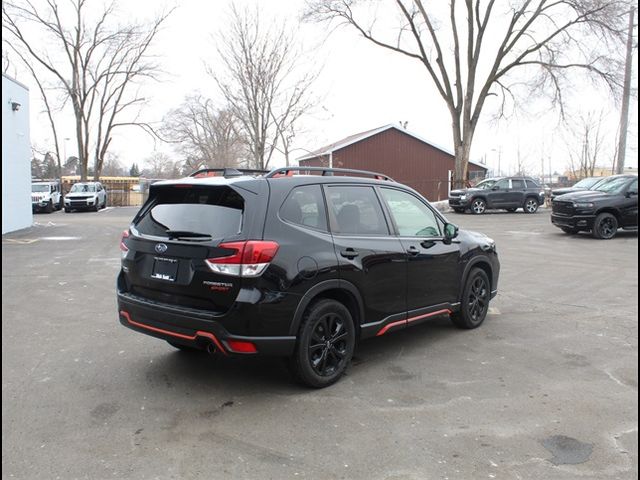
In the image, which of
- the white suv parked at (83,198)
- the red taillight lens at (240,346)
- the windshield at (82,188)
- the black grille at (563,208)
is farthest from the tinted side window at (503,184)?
the red taillight lens at (240,346)

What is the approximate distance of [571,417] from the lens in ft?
12.6

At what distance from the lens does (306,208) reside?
175 inches

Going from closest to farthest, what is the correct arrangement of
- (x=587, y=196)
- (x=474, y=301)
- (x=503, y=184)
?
(x=474, y=301) → (x=587, y=196) → (x=503, y=184)

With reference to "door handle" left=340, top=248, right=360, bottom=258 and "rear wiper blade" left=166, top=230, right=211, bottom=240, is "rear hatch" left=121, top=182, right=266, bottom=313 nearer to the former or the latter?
"rear wiper blade" left=166, top=230, right=211, bottom=240

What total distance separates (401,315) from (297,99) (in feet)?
86.2

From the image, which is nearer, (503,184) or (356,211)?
(356,211)

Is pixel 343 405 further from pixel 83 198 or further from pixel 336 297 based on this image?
pixel 83 198

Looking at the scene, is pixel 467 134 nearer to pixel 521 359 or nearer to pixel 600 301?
pixel 600 301

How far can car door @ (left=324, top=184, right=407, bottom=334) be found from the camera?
15.0 ft

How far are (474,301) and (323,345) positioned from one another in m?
2.48

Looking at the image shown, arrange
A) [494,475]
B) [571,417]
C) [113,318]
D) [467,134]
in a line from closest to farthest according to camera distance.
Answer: [494,475], [571,417], [113,318], [467,134]

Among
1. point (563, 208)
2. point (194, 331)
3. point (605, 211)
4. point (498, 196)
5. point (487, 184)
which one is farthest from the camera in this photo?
point (487, 184)

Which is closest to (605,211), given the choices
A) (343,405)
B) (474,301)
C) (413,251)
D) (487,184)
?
(474,301)

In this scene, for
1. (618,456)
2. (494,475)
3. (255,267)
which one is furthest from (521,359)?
(255,267)
